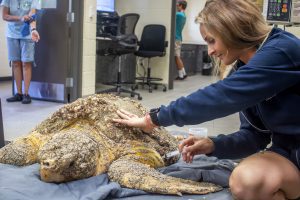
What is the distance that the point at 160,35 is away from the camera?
20.1 feet

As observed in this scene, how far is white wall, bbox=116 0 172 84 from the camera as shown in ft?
20.7

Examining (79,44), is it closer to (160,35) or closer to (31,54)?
(31,54)

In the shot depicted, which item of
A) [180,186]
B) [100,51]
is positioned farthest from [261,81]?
[100,51]

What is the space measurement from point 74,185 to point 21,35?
308cm

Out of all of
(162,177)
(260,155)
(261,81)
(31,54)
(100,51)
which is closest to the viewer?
(261,81)

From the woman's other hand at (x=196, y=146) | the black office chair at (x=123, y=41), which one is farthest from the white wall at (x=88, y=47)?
the woman's other hand at (x=196, y=146)

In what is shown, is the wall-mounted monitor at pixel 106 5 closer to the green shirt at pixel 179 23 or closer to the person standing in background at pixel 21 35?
the green shirt at pixel 179 23

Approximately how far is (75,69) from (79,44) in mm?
308

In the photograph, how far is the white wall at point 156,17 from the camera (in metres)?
6.30

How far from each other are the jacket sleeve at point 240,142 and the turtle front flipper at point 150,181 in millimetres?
168

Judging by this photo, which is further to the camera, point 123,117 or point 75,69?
point 75,69

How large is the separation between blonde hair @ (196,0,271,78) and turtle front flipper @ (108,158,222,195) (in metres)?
0.63

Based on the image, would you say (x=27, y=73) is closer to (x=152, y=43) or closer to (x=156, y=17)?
(x=152, y=43)

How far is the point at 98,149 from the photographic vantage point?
1.84 metres
